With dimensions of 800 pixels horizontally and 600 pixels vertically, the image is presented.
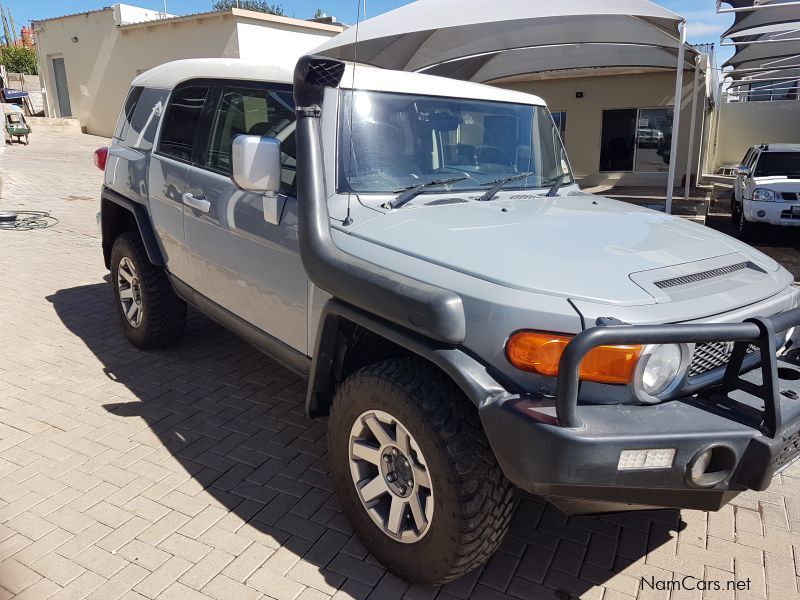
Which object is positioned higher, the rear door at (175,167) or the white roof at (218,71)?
the white roof at (218,71)

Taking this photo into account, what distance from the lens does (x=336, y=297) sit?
2633 millimetres

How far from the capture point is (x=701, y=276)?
2398mm

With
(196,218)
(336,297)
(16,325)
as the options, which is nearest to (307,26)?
(16,325)

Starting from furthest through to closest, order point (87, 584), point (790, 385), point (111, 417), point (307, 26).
Result: point (307, 26)
point (111, 417)
point (87, 584)
point (790, 385)

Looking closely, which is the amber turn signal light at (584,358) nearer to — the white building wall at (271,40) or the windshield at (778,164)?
the windshield at (778,164)

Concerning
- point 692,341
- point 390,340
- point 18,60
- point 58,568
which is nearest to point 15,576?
point 58,568

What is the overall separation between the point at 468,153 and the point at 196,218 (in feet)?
5.52

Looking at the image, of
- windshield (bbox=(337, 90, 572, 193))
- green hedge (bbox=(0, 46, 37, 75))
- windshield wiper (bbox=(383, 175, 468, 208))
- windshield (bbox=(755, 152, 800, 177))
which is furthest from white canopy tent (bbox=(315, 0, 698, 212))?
green hedge (bbox=(0, 46, 37, 75))

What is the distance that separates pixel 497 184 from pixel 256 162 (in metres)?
1.25

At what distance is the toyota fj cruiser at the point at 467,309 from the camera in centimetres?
198

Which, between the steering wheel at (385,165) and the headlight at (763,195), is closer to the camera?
the steering wheel at (385,165)

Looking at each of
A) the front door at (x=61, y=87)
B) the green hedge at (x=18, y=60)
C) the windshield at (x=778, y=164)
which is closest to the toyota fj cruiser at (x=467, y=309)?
the windshield at (x=778, y=164)

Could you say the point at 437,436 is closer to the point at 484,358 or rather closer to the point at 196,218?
the point at 484,358

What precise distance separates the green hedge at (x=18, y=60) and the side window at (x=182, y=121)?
138ft
